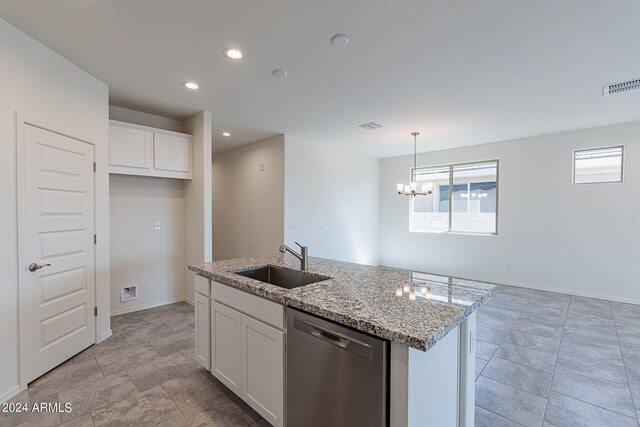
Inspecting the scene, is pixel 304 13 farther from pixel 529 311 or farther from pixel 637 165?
pixel 637 165

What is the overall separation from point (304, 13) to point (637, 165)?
17.6ft

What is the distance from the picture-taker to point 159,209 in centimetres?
413

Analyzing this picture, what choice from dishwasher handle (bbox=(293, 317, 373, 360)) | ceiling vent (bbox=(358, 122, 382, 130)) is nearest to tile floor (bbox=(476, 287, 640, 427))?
dishwasher handle (bbox=(293, 317, 373, 360))

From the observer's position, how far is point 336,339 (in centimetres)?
138

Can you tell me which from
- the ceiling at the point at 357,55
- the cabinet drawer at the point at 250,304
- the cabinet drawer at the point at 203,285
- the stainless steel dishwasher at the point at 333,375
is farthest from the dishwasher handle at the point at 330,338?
the ceiling at the point at 357,55

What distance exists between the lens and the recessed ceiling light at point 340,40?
222 centimetres

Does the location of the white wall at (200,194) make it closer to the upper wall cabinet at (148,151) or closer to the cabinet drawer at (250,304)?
the upper wall cabinet at (148,151)

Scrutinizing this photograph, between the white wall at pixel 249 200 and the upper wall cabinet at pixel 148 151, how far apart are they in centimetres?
148

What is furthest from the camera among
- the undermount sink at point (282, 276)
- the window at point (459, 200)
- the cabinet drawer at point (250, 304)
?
the window at point (459, 200)

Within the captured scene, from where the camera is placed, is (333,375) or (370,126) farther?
(370,126)

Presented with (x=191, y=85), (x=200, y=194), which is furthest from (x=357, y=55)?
(x=200, y=194)

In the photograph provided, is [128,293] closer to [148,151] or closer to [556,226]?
[148,151]

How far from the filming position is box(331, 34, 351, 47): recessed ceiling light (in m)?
2.22

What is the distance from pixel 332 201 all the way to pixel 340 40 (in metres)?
3.81
